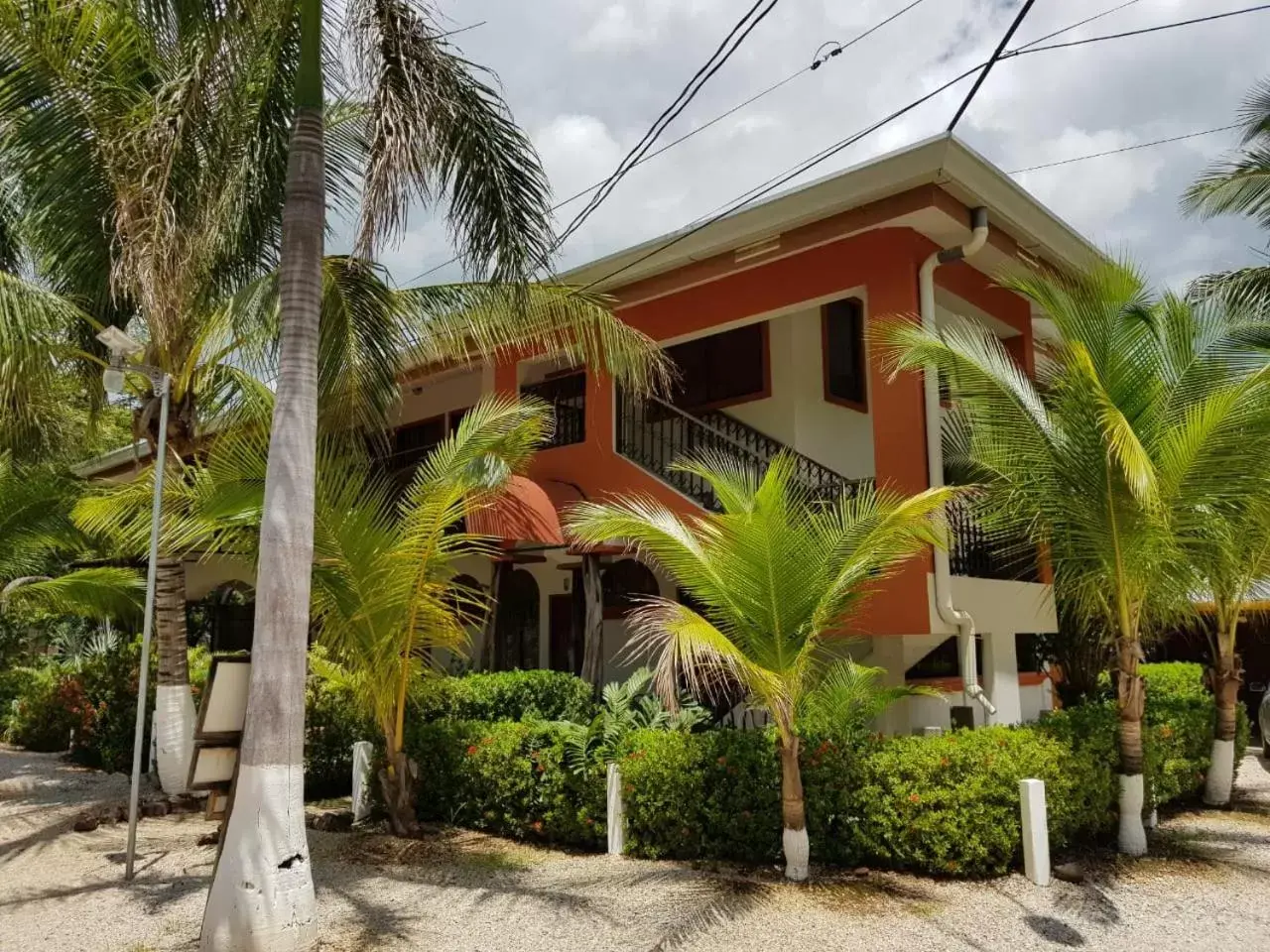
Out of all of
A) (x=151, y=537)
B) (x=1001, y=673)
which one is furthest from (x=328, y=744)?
(x=1001, y=673)

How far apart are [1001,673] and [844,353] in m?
4.75

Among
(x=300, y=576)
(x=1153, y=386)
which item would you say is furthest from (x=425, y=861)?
(x=1153, y=386)

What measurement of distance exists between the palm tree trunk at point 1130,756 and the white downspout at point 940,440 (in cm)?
217

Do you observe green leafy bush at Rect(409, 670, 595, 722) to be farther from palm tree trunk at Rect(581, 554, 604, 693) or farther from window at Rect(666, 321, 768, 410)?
window at Rect(666, 321, 768, 410)

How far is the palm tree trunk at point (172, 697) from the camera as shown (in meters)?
9.59

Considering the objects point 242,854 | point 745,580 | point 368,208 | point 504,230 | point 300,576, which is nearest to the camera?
point 242,854

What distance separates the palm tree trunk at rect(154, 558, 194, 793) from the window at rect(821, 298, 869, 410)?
830 cm

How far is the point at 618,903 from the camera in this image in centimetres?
641

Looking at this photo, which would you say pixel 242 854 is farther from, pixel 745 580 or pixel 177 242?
pixel 177 242

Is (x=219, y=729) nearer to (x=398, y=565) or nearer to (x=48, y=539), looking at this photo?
(x=398, y=565)

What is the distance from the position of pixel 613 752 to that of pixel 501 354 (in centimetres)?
766

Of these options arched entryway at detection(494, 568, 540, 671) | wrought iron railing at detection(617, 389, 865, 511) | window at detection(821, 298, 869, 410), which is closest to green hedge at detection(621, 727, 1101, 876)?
wrought iron railing at detection(617, 389, 865, 511)

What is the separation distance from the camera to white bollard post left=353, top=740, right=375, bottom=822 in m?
9.09

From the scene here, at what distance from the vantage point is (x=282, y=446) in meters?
5.91
